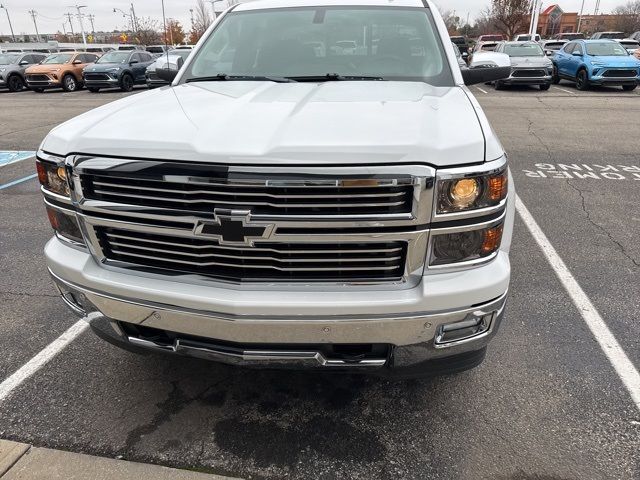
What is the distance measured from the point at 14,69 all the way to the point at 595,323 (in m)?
25.2

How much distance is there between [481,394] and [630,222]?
11.5 feet

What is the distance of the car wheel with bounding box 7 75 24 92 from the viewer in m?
21.9

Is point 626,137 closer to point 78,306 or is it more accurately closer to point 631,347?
point 631,347

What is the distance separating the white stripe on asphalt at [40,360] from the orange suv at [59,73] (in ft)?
67.7

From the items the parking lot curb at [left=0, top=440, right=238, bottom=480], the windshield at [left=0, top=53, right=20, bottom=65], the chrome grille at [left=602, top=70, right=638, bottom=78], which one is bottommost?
the chrome grille at [left=602, top=70, right=638, bottom=78]

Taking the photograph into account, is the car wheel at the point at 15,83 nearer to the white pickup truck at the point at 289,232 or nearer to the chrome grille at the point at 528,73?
the chrome grille at the point at 528,73

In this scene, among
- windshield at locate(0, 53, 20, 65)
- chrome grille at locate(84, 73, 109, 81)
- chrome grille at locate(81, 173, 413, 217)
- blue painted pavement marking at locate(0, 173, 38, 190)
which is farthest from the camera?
windshield at locate(0, 53, 20, 65)

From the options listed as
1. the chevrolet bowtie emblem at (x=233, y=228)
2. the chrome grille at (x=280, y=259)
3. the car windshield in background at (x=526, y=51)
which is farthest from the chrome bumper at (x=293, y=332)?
the car windshield in background at (x=526, y=51)

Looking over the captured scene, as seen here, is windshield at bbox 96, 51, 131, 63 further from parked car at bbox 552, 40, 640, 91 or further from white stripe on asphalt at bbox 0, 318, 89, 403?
white stripe on asphalt at bbox 0, 318, 89, 403

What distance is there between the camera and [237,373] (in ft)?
9.61

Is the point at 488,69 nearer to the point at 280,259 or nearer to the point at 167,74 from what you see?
the point at 167,74

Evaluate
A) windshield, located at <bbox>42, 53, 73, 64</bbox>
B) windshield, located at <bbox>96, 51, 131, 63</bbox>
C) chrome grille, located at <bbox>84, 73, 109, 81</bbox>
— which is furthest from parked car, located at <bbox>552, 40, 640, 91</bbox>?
windshield, located at <bbox>42, 53, 73, 64</bbox>

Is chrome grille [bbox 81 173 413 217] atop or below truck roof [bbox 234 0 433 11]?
below

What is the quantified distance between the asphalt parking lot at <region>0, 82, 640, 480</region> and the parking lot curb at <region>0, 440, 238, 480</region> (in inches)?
2.1
